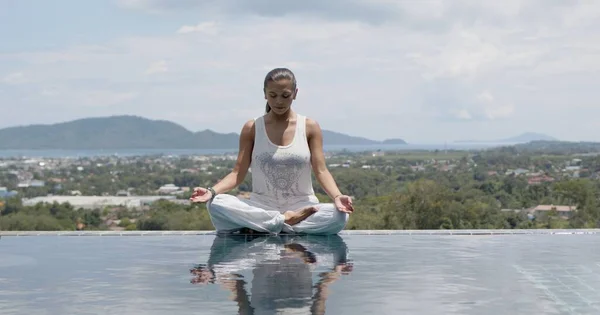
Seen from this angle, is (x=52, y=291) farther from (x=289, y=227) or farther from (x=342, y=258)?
(x=289, y=227)

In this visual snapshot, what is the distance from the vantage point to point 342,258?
14.2 ft

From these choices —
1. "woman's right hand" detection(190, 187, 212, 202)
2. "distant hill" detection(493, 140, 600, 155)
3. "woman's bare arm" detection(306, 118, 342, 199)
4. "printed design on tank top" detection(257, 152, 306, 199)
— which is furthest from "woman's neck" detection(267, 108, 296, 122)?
"distant hill" detection(493, 140, 600, 155)

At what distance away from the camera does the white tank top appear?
521 centimetres

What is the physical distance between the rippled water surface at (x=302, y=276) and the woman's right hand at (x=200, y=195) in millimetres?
272

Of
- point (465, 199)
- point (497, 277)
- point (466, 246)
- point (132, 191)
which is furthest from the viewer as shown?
point (132, 191)

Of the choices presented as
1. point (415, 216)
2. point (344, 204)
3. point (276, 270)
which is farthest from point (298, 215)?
point (415, 216)

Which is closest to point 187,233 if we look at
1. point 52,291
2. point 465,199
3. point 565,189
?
point 52,291

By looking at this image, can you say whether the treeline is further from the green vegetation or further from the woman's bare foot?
the woman's bare foot

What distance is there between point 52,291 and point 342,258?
151 centimetres

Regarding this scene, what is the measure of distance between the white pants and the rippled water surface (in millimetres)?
77

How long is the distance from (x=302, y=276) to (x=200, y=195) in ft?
4.94

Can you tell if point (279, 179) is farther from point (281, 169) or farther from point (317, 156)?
point (317, 156)

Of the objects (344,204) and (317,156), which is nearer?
(344,204)

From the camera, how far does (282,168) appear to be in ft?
17.1
